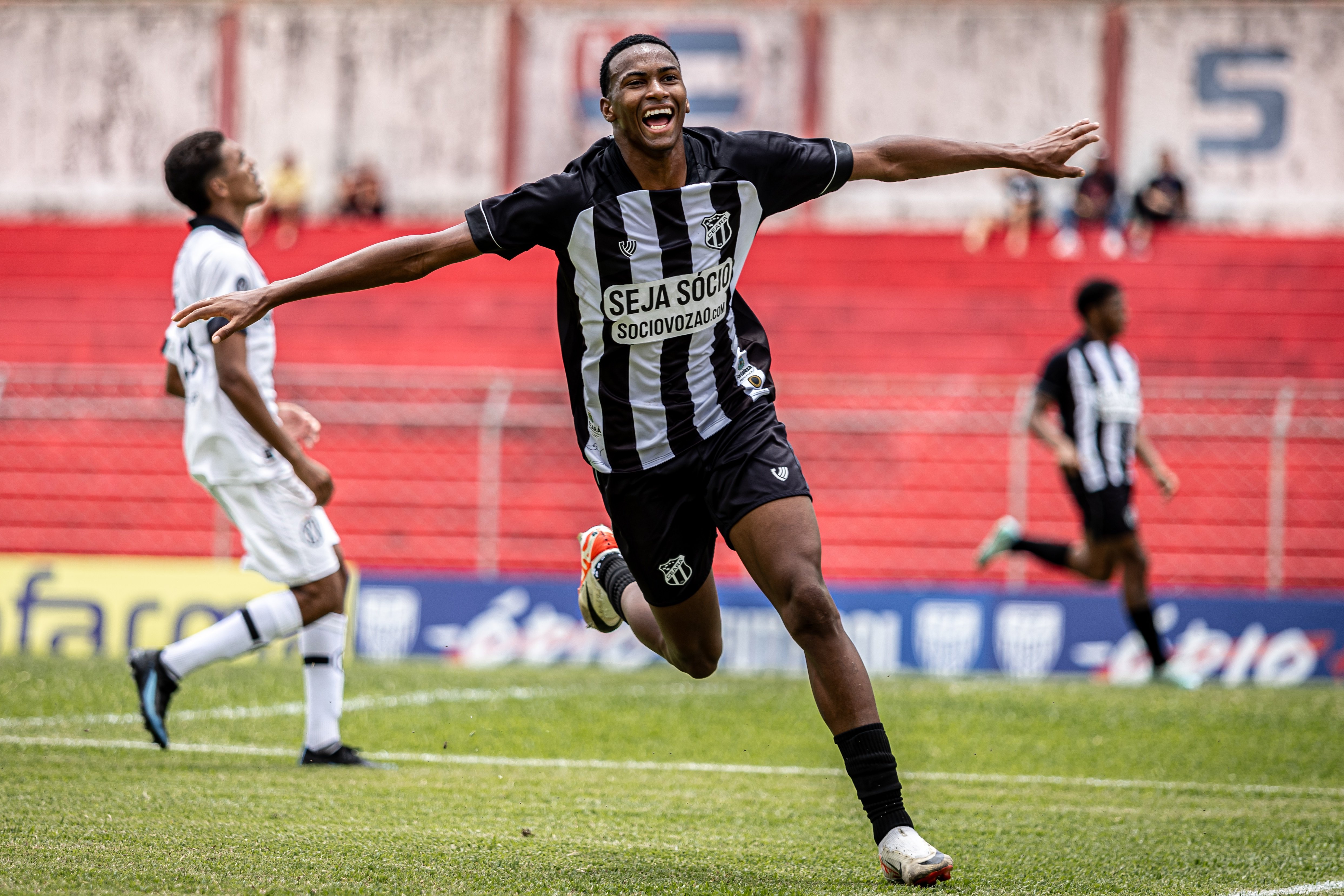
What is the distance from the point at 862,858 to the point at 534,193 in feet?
6.86

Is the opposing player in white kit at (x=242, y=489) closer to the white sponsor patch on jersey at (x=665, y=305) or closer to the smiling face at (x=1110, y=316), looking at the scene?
the white sponsor patch on jersey at (x=665, y=305)

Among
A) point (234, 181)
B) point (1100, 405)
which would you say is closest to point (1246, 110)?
point (1100, 405)

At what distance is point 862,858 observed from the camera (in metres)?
4.52

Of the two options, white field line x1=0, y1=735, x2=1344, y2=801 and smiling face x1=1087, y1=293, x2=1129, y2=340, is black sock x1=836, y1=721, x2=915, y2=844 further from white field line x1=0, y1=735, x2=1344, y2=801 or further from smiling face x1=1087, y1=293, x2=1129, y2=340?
smiling face x1=1087, y1=293, x2=1129, y2=340

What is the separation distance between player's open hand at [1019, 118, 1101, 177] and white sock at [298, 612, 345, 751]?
329 centimetres

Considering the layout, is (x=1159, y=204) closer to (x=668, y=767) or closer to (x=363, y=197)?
(x=363, y=197)

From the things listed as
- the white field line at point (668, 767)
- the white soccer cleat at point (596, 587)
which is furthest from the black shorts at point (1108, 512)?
the white soccer cleat at point (596, 587)

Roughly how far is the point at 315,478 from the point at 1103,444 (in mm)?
6116

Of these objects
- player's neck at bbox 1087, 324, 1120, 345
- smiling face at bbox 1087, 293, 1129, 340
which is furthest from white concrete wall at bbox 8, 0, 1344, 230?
smiling face at bbox 1087, 293, 1129, 340

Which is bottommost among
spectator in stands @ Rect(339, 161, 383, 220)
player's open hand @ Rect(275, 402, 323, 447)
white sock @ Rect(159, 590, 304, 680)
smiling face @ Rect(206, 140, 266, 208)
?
white sock @ Rect(159, 590, 304, 680)

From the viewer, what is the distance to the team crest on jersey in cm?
457

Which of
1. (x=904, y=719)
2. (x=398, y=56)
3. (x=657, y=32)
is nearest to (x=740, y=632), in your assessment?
(x=904, y=719)

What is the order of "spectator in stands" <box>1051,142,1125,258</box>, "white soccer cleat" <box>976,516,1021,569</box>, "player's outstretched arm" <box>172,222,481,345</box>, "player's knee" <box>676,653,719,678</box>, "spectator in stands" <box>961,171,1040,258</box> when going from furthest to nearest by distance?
1. "spectator in stands" <box>961,171,1040,258</box>
2. "spectator in stands" <box>1051,142,1125,258</box>
3. "white soccer cleat" <box>976,516,1021,569</box>
4. "player's knee" <box>676,653,719,678</box>
5. "player's outstretched arm" <box>172,222,481,345</box>

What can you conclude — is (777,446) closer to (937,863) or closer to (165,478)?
(937,863)
